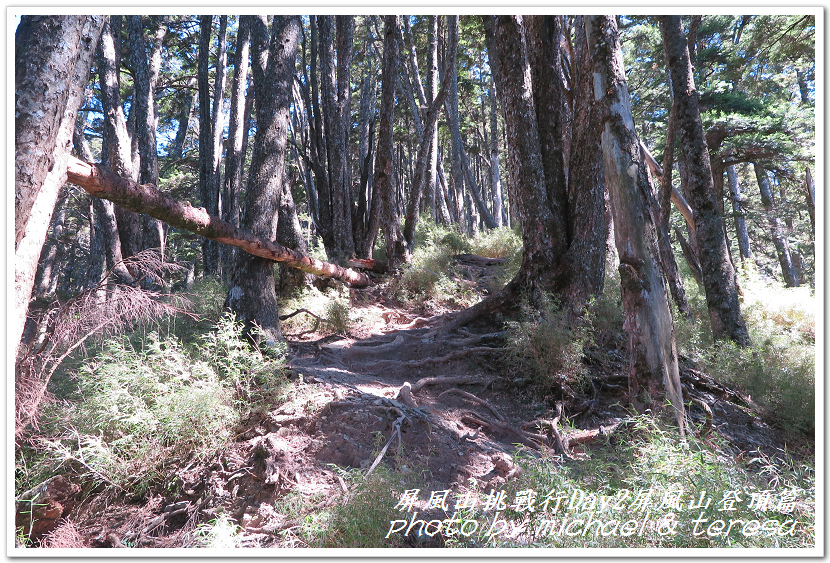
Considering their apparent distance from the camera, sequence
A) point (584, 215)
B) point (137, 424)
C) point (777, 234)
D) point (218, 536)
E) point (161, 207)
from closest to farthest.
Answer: point (218, 536)
point (137, 424)
point (161, 207)
point (584, 215)
point (777, 234)

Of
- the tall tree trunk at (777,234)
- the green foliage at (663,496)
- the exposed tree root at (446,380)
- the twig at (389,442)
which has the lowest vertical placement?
the green foliage at (663,496)

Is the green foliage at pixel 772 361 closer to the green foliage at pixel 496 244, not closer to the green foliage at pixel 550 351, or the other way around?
the green foliage at pixel 550 351

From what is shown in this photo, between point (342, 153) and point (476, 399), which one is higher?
point (342, 153)

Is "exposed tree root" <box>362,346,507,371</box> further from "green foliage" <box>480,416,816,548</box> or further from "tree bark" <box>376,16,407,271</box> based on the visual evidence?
"tree bark" <box>376,16,407,271</box>

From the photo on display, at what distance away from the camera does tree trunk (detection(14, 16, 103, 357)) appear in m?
2.46

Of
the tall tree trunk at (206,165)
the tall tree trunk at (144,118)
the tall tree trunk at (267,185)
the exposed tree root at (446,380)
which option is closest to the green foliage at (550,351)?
the exposed tree root at (446,380)

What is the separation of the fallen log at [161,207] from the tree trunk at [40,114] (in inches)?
15.9

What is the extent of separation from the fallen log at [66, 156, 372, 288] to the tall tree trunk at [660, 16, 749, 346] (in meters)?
5.64

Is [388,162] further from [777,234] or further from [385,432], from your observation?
[777,234]

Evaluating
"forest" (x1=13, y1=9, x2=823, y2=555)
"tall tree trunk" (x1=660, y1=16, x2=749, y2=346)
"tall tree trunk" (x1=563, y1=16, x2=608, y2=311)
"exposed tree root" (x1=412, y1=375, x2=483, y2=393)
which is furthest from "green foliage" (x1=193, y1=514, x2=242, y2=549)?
"tall tree trunk" (x1=660, y1=16, x2=749, y2=346)

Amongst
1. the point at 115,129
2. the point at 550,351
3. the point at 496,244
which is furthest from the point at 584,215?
the point at 115,129

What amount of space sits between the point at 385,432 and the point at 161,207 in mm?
2847

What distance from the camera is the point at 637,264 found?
3.79 m

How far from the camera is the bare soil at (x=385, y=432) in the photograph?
10.2 ft
